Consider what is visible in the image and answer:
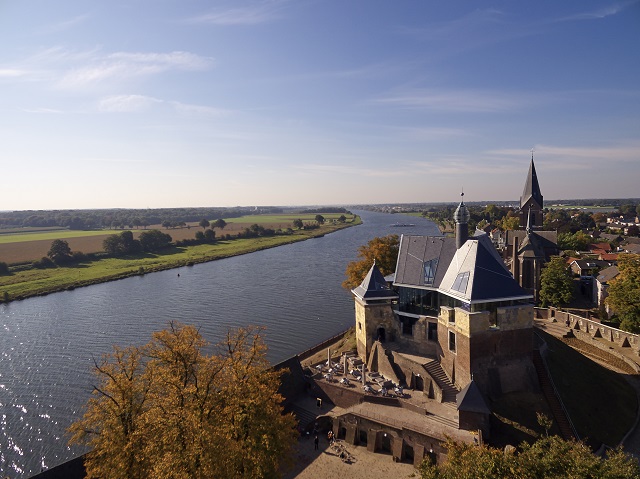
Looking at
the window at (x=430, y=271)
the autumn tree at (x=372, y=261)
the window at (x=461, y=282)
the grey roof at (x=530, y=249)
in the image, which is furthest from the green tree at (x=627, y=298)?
the autumn tree at (x=372, y=261)

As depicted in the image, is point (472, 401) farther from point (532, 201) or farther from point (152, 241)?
point (152, 241)

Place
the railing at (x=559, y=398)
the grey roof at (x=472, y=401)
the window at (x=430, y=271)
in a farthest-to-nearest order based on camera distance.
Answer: the window at (x=430, y=271), the railing at (x=559, y=398), the grey roof at (x=472, y=401)

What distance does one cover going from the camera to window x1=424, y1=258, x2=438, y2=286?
39469mm

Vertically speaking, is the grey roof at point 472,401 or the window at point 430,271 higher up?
the window at point 430,271

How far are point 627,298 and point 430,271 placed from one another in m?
28.0

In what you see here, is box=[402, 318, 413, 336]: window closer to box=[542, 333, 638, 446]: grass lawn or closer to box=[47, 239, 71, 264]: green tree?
box=[542, 333, 638, 446]: grass lawn

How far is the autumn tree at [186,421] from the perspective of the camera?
Answer: 19516 millimetres

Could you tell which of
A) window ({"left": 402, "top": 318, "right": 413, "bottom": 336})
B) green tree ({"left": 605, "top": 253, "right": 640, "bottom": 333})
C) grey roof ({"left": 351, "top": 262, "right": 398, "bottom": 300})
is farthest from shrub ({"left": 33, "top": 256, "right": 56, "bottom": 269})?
green tree ({"left": 605, "top": 253, "right": 640, "bottom": 333})

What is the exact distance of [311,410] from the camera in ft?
116

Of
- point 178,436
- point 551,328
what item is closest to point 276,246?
point 551,328

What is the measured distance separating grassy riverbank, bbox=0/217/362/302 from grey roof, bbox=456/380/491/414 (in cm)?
8666

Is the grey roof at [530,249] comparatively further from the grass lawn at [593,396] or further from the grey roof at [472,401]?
the grey roof at [472,401]

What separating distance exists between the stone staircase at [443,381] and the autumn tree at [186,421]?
15.4 meters

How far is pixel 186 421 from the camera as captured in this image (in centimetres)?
2058
